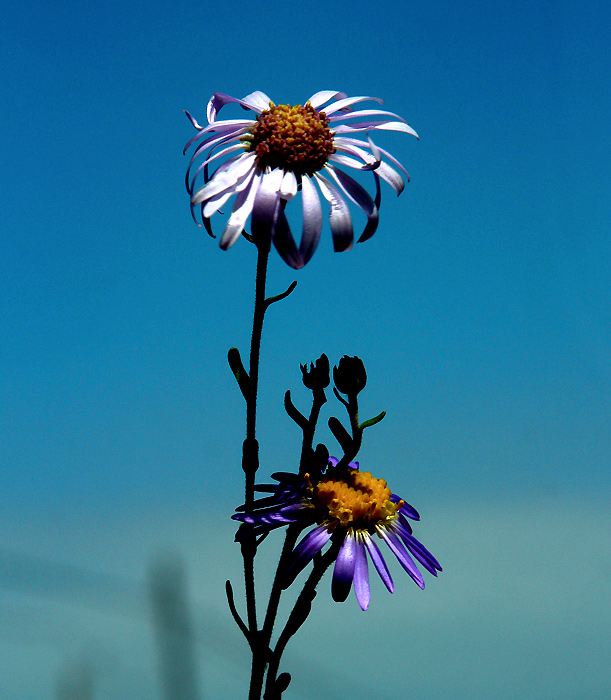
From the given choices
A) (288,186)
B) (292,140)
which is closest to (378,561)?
(288,186)

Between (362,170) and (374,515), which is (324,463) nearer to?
(374,515)

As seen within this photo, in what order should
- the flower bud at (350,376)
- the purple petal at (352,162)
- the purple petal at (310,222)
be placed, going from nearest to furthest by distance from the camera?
the purple petal at (310,222) < the purple petal at (352,162) < the flower bud at (350,376)

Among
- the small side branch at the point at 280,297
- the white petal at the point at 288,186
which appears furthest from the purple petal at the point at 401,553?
the white petal at the point at 288,186

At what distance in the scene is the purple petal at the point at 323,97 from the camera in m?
2.38

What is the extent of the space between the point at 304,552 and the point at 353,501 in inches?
7.7

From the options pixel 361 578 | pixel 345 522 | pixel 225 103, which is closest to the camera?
pixel 361 578

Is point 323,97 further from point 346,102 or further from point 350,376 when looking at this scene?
point 350,376

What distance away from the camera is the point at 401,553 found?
7.45 ft

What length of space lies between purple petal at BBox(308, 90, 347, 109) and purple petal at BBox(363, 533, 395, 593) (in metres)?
1.27

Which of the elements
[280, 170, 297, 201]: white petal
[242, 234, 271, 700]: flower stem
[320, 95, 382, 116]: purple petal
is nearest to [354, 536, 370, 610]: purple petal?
[242, 234, 271, 700]: flower stem

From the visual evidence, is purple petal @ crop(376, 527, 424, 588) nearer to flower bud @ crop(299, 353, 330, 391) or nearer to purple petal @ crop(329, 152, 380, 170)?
flower bud @ crop(299, 353, 330, 391)

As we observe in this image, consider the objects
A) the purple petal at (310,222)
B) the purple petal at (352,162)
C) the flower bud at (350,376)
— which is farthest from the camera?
the flower bud at (350,376)

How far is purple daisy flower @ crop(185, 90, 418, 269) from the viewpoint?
198cm

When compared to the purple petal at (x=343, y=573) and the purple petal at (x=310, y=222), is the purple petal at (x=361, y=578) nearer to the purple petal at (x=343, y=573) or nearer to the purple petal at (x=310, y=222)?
the purple petal at (x=343, y=573)
